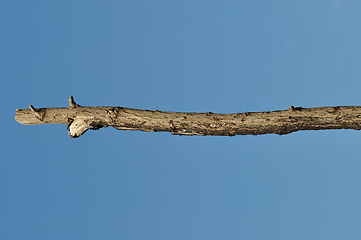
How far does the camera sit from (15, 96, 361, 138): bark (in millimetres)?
4312

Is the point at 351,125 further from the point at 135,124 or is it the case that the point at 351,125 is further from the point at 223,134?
the point at 135,124

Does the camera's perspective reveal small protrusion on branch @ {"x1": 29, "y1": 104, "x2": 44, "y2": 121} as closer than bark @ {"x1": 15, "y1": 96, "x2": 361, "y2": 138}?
No

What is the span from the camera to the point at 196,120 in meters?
4.46

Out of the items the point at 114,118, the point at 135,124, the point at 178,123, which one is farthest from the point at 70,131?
the point at 178,123

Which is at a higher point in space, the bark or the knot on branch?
the bark

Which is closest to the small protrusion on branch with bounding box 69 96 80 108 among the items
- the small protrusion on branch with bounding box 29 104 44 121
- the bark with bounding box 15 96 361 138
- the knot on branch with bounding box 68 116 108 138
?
the bark with bounding box 15 96 361 138

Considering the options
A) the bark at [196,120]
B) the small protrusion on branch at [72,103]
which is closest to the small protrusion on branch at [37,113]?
the bark at [196,120]

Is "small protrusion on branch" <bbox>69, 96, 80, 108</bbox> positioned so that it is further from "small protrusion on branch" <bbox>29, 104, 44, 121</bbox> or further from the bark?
"small protrusion on branch" <bbox>29, 104, 44, 121</bbox>

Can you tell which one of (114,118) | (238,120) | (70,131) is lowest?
(70,131)

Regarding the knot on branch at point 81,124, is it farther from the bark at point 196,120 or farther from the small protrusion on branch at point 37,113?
the small protrusion on branch at point 37,113

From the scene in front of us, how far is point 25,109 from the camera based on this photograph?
4.82 meters

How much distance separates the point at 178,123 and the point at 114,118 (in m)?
0.99

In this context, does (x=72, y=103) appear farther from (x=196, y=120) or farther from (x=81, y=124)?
(x=196, y=120)

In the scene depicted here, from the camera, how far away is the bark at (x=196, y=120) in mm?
4312
